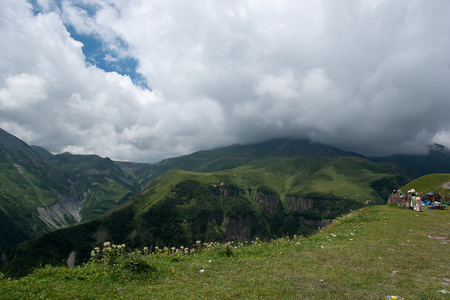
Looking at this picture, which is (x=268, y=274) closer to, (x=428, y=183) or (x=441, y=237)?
(x=441, y=237)

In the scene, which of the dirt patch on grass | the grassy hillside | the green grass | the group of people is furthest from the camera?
the grassy hillside

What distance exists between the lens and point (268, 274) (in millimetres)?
12594

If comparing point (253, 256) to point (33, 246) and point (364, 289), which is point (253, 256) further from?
point (33, 246)

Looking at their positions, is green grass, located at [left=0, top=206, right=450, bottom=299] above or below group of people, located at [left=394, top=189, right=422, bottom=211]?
below

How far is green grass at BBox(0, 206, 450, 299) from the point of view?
10133 millimetres

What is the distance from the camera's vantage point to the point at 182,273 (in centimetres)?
1302

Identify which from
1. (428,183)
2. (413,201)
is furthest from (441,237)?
(428,183)

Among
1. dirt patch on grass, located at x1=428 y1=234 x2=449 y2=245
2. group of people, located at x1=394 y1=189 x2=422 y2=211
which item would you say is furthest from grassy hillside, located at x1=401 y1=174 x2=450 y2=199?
dirt patch on grass, located at x1=428 y1=234 x2=449 y2=245

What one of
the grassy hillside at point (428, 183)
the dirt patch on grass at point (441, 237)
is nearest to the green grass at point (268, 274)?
the dirt patch on grass at point (441, 237)

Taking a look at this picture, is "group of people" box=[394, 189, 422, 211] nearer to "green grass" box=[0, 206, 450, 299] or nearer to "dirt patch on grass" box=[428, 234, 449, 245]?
"dirt patch on grass" box=[428, 234, 449, 245]

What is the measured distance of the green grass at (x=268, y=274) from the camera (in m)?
10.1

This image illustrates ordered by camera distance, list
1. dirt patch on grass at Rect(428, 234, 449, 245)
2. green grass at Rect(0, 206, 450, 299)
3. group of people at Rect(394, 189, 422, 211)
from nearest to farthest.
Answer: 1. green grass at Rect(0, 206, 450, 299)
2. dirt patch on grass at Rect(428, 234, 449, 245)
3. group of people at Rect(394, 189, 422, 211)


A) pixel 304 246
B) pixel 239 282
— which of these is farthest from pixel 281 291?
pixel 304 246

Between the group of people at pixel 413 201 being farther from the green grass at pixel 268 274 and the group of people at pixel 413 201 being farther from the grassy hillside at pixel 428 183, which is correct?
the grassy hillside at pixel 428 183
